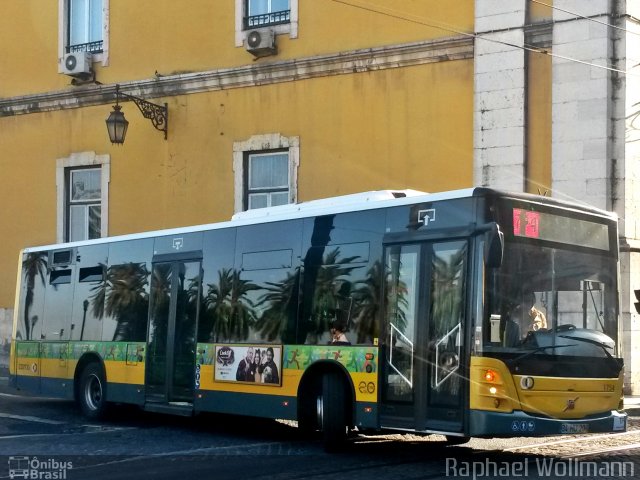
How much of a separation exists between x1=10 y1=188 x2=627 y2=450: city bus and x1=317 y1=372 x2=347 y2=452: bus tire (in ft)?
0.05

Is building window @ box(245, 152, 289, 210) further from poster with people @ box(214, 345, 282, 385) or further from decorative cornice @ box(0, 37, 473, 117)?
poster with people @ box(214, 345, 282, 385)

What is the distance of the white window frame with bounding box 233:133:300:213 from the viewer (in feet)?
74.5

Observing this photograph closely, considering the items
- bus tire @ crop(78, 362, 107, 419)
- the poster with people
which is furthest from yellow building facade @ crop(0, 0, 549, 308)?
the poster with people

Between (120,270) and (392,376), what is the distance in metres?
6.02

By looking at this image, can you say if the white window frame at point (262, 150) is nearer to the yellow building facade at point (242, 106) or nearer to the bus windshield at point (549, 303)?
the yellow building facade at point (242, 106)

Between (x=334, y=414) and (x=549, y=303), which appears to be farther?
(x=334, y=414)

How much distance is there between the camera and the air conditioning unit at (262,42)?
2284 centimetres

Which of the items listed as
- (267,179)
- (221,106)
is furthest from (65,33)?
(267,179)

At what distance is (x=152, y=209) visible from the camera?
24.8m

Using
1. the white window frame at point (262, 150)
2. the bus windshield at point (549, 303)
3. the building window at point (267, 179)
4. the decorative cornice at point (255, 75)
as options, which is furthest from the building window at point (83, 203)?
the bus windshield at point (549, 303)

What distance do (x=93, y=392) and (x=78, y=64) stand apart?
10.6 metres

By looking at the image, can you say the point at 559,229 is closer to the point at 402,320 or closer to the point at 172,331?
the point at 402,320

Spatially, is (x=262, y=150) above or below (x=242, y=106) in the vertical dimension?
below

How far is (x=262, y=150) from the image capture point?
23.4m
